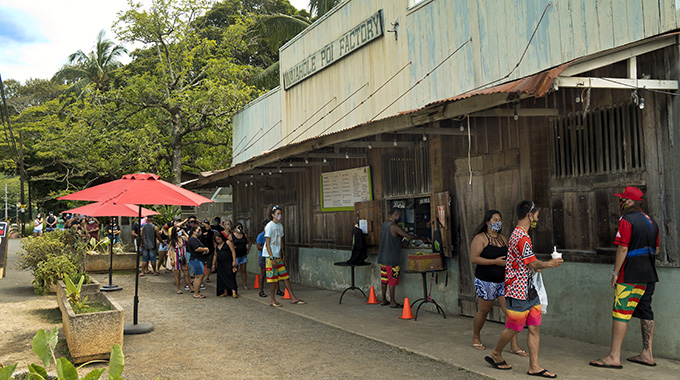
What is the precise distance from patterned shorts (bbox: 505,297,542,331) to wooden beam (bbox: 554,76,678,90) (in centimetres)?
217

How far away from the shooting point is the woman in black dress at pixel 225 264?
11953mm

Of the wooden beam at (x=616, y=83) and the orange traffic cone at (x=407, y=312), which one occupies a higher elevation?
the wooden beam at (x=616, y=83)

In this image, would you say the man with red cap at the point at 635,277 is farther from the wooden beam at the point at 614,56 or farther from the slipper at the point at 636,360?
the wooden beam at the point at 614,56

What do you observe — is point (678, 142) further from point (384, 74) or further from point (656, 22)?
point (384, 74)

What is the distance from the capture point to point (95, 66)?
37.1 metres

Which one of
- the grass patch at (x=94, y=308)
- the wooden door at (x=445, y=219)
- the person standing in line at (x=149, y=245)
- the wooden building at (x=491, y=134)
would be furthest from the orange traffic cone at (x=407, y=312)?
the person standing in line at (x=149, y=245)

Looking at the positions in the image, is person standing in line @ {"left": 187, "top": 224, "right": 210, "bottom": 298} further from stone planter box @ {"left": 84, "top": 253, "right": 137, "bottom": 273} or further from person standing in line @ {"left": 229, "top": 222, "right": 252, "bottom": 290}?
stone planter box @ {"left": 84, "top": 253, "right": 137, "bottom": 273}

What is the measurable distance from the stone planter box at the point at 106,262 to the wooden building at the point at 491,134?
17.8 ft

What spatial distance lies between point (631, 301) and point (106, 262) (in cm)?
1506

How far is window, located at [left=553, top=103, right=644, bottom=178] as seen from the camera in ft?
21.5

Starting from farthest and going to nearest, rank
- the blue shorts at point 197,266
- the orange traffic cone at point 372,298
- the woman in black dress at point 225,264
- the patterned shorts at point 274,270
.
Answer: the woman in black dress at point 225,264 < the blue shorts at point 197,266 < the patterned shorts at point 274,270 < the orange traffic cone at point 372,298

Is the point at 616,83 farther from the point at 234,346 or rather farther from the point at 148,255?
the point at 148,255

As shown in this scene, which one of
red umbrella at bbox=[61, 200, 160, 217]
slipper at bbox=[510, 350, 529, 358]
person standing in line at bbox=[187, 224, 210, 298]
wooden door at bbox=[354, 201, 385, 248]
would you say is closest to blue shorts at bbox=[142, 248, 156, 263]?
red umbrella at bbox=[61, 200, 160, 217]

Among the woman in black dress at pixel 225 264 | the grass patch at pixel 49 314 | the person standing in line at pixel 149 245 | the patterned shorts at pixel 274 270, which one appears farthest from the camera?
the person standing in line at pixel 149 245
